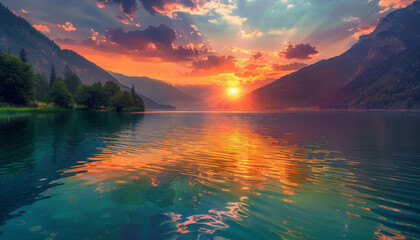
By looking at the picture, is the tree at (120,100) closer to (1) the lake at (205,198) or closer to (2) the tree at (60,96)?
(2) the tree at (60,96)

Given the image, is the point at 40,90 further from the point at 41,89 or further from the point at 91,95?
the point at 91,95

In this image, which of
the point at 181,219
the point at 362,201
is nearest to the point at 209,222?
the point at 181,219

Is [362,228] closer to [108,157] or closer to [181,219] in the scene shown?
Result: [181,219]

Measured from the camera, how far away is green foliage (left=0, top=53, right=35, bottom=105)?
93.3 metres

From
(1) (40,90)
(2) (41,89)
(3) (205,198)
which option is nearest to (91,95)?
(1) (40,90)

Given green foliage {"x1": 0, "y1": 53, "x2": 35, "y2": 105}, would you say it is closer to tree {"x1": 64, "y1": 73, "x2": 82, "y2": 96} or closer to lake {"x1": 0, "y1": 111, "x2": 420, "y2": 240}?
tree {"x1": 64, "y1": 73, "x2": 82, "y2": 96}

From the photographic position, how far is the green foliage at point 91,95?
501 feet

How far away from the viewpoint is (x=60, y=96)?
5157 inches

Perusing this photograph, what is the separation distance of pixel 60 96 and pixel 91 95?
77.7 feet

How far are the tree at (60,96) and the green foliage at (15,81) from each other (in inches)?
996

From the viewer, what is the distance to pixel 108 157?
18.1 m

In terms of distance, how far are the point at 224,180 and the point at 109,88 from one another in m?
190

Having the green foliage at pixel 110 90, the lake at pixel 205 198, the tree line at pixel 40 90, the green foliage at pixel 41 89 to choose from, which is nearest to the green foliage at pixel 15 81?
the tree line at pixel 40 90

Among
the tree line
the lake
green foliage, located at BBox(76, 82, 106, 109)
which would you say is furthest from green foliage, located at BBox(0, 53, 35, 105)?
the lake
